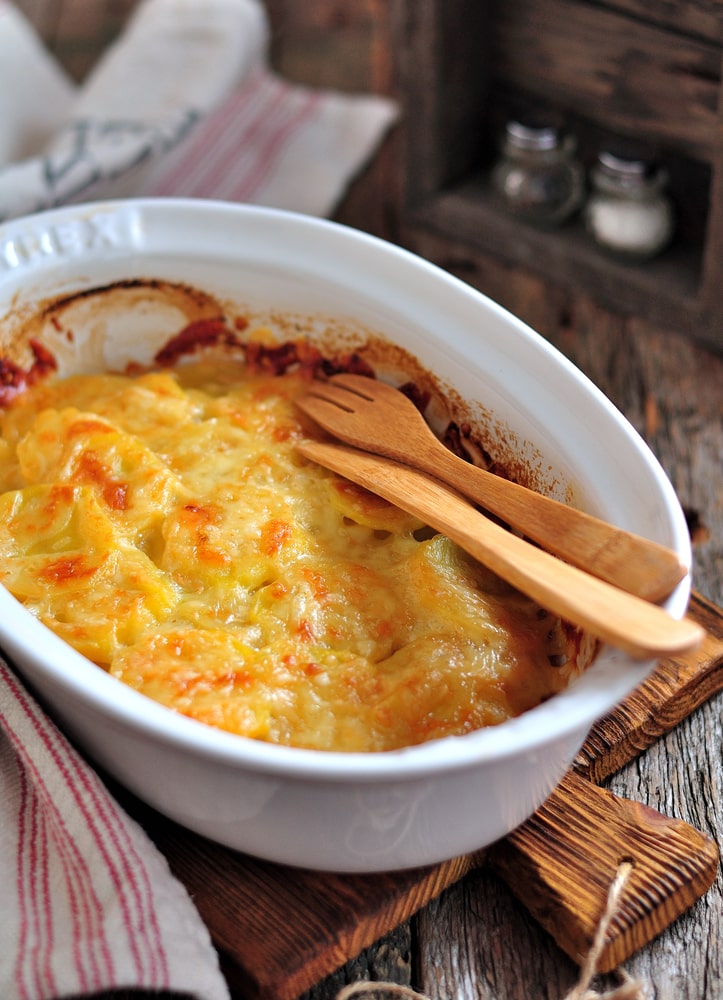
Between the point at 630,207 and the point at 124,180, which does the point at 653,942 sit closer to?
the point at 630,207

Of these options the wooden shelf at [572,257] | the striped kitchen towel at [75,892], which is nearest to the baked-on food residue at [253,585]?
the striped kitchen towel at [75,892]

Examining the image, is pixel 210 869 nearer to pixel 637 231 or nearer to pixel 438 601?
pixel 438 601

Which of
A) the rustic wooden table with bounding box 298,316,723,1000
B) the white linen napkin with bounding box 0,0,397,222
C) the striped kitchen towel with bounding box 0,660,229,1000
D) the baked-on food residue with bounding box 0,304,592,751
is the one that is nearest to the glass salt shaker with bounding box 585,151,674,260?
the rustic wooden table with bounding box 298,316,723,1000

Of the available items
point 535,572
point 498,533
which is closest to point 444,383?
point 498,533

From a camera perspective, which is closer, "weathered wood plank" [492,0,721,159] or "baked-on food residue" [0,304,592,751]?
"baked-on food residue" [0,304,592,751]

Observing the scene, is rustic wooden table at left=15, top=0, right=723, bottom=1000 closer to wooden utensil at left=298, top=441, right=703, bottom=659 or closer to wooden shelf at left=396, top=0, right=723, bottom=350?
wooden shelf at left=396, top=0, right=723, bottom=350

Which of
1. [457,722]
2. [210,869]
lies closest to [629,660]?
[457,722]

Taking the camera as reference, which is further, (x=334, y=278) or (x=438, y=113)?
(x=438, y=113)
